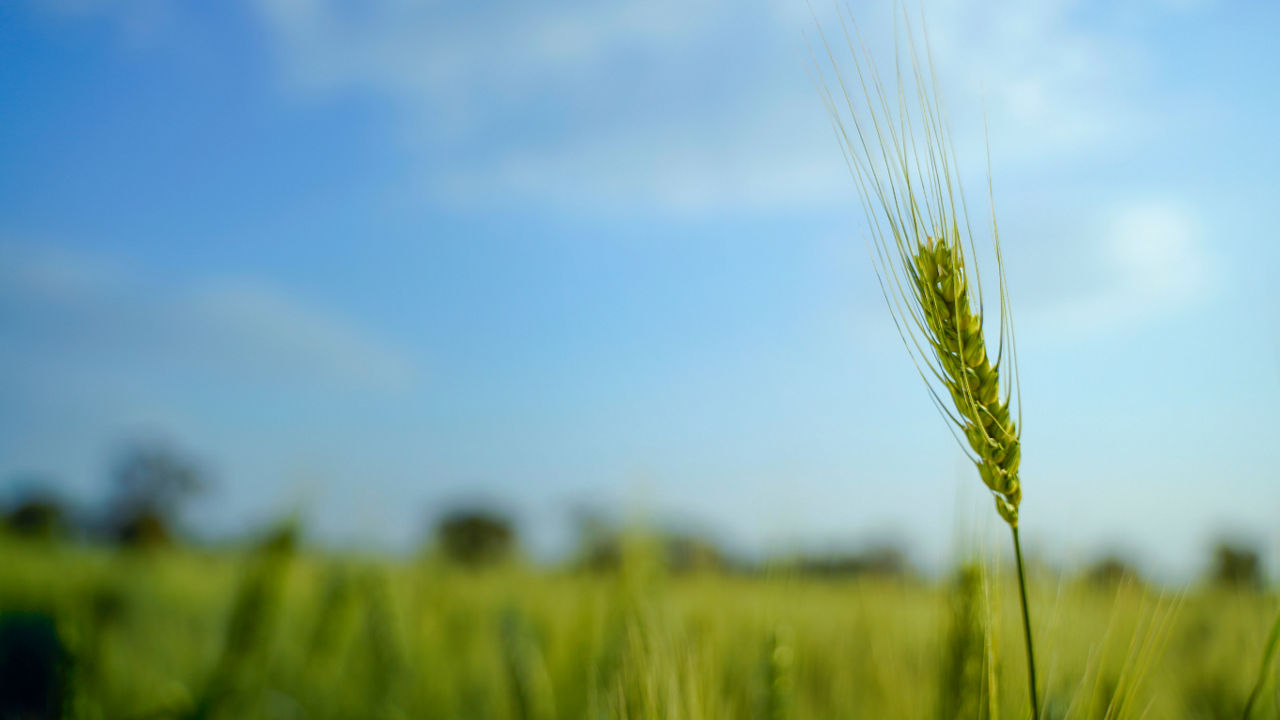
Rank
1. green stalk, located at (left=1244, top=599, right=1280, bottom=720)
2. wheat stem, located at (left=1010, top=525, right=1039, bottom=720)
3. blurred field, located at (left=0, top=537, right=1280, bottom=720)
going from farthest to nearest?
blurred field, located at (left=0, top=537, right=1280, bottom=720) < green stalk, located at (left=1244, top=599, right=1280, bottom=720) < wheat stem, located at (left=1010, top=525, right=1039, bottom=720)

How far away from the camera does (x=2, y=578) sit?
5.39m

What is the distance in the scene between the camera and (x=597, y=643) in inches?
111

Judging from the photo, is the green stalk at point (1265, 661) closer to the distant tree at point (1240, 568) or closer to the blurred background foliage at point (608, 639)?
the blurred background foliage at point (608, 639)

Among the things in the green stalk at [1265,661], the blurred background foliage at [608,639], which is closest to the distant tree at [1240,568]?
the blurred background foliage at [608,639]

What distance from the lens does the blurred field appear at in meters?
1.54

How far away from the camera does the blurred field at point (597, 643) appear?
154cm

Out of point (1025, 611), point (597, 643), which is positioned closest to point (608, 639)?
point (597, 643)

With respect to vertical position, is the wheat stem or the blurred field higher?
the wheat stem

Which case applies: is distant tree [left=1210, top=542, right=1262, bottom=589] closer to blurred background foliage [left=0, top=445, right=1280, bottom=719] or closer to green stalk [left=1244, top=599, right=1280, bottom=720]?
blurred background foliage [left=0, top=445, right=1280, bottom=719]

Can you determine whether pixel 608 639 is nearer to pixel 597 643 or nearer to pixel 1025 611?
pixel 597 643

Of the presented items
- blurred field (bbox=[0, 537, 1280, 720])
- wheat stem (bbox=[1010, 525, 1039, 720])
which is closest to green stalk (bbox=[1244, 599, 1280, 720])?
blurred field (bbox=[0, 537, 1280, 720])

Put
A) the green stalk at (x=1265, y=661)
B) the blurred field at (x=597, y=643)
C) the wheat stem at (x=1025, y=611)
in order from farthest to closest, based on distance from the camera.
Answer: the blurred field at (x=597, y=643) < the green stalk at (x=1265, y=661) < the wheat stem at (x=1025, y=611)

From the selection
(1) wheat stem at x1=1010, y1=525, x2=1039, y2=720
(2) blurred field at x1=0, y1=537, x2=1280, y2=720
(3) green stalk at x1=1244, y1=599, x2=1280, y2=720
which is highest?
(1) wheat stem at x1=1010, y1=525, x2=1039, y2=720

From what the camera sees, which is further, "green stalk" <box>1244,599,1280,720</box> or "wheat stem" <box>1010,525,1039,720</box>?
"green stalk" <box>1244,599,1280,720</box>
